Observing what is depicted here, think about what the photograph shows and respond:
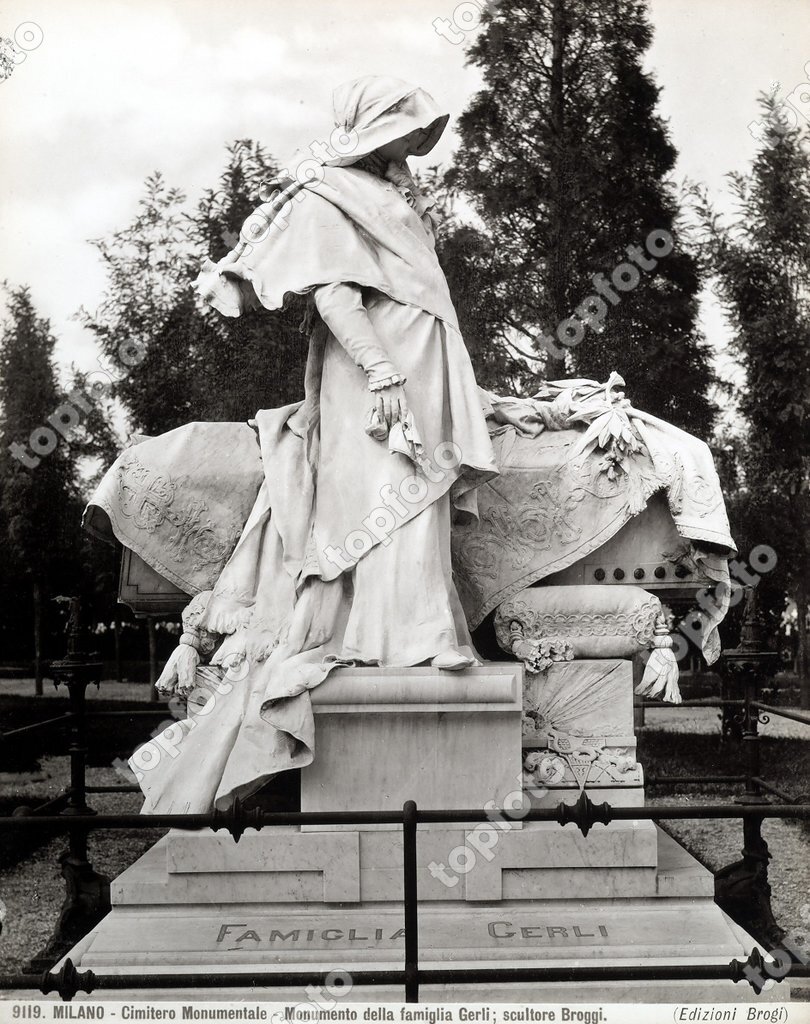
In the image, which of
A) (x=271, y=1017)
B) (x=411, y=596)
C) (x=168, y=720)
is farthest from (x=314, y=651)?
(x=168, y=720)

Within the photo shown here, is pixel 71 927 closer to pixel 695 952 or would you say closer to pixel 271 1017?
pixel 271 1017

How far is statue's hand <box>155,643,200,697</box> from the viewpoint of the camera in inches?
193

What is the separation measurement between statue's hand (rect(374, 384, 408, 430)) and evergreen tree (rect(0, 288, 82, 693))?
24.7 feet

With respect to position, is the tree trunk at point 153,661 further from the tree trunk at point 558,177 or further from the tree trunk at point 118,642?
the tree trunk at point 558,177

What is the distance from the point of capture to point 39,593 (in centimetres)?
1184

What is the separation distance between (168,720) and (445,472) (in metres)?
4.92

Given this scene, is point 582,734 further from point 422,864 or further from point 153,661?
point 153,661

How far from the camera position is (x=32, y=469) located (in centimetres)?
1159

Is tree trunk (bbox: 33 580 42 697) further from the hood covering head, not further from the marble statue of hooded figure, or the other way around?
the hood covering head

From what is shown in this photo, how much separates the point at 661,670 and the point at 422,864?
1.18m

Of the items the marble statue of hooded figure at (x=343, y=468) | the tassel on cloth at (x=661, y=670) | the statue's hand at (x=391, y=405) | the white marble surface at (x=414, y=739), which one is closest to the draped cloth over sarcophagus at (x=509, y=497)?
the marble statue of hooded figure at (x=343, y=468)

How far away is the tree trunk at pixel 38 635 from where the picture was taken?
1185 centimetres

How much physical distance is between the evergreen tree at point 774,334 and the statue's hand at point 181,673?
7439mm

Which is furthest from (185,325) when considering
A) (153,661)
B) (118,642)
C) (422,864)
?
(422,864)
